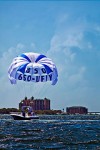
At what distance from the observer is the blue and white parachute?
53719mm

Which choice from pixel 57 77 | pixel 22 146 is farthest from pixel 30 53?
pixel 22 146

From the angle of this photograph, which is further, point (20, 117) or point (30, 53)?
point (20, 117)

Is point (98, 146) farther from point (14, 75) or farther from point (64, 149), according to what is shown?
point (14, 75)

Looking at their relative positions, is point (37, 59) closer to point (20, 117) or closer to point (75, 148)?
point (20, 117)

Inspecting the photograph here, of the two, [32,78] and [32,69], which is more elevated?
[32,69]

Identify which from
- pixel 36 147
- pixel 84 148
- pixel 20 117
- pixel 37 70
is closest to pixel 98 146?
pixel 84 148

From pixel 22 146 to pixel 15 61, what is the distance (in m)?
31.2

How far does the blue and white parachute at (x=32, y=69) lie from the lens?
176 feet

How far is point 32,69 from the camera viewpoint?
53844 mm

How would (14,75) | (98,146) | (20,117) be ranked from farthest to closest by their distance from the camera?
(20,117) < (14,75) < (98,146)

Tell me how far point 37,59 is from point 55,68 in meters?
2.78

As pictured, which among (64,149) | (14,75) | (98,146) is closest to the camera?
(64,149)

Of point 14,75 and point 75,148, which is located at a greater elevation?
point 14,75

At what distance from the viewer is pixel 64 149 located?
923 inches
